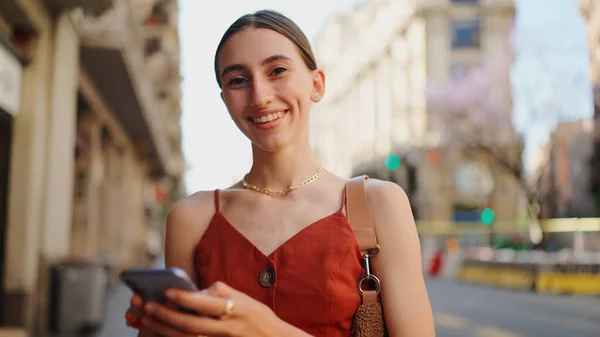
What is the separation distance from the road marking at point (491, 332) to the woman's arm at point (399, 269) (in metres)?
8.62

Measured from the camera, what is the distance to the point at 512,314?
43.0ft

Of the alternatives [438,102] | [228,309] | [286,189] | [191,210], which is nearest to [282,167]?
[286,189]

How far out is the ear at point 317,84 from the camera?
Result: 2.01 m

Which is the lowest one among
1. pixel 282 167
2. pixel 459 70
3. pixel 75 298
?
pixel 75 298

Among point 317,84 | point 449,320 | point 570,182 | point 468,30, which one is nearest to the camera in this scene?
point 317,84

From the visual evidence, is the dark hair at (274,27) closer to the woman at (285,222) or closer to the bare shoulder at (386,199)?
the woman at (285,222)

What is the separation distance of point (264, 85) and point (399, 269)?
56 centimetres

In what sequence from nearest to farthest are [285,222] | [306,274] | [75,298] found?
[306,274], [285,222], [75,298]

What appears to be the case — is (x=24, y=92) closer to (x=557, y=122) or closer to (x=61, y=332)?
(x=61, y=332)

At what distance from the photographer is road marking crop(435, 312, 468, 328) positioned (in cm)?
1113

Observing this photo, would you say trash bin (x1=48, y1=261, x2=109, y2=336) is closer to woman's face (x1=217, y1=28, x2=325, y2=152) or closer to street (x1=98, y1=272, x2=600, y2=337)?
street (x1=98, y1=272, x2=600, y2=337)

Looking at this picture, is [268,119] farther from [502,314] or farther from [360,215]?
[502,314]

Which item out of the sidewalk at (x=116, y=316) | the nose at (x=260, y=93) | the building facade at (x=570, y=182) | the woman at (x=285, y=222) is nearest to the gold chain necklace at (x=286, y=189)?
the woman at (x=285, y=222)

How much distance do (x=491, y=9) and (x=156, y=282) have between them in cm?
4800
